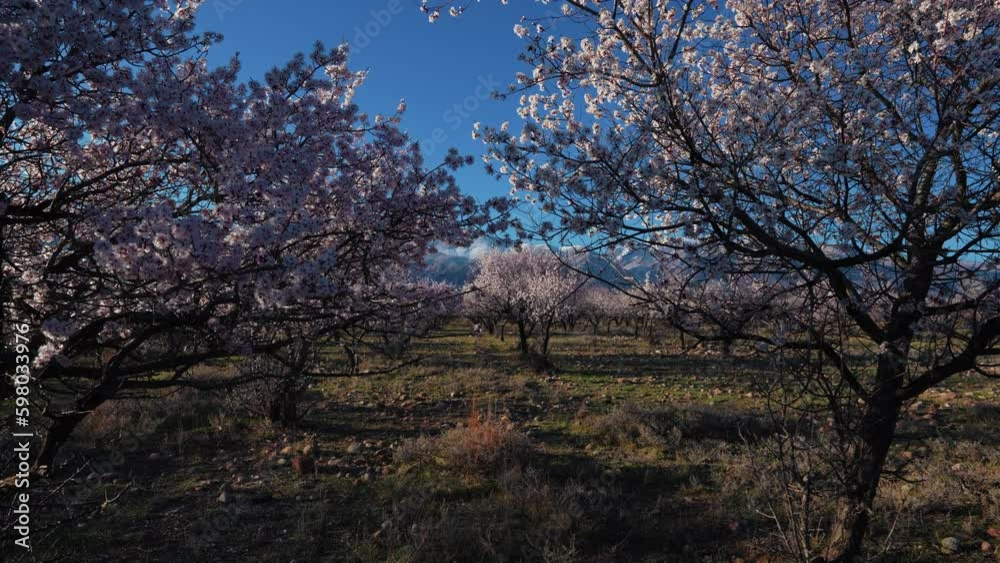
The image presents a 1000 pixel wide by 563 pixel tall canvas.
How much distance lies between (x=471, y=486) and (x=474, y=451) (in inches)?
25.4

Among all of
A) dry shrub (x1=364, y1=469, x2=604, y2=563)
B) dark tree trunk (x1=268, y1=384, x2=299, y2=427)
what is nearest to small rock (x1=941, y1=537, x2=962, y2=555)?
dry shrub (x1=364, y1=469, x2=604, y2=563)

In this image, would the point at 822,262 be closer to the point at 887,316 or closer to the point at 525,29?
the point at 887,316

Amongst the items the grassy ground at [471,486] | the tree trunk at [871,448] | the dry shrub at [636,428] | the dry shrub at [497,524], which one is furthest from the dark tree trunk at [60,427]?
the dry shrub at [636,428]

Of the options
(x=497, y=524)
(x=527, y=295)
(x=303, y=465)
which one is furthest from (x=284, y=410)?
(x=527, y=295)

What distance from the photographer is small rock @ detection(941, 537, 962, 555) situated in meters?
5.23

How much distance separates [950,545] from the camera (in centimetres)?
525

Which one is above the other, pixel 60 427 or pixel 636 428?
pixel 60 427

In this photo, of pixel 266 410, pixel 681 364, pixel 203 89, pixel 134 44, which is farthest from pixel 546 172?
pixel 681 364

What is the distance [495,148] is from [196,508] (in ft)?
19.6

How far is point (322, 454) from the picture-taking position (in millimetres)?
8930

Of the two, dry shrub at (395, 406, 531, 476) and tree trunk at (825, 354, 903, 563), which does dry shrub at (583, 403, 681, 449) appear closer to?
dry shrub at (395, 406, 531, 476)

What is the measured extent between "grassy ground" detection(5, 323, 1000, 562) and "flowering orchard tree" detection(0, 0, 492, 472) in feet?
3.78

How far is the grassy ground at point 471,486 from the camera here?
562 cm

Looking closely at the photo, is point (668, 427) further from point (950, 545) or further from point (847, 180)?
point (847, 180)
